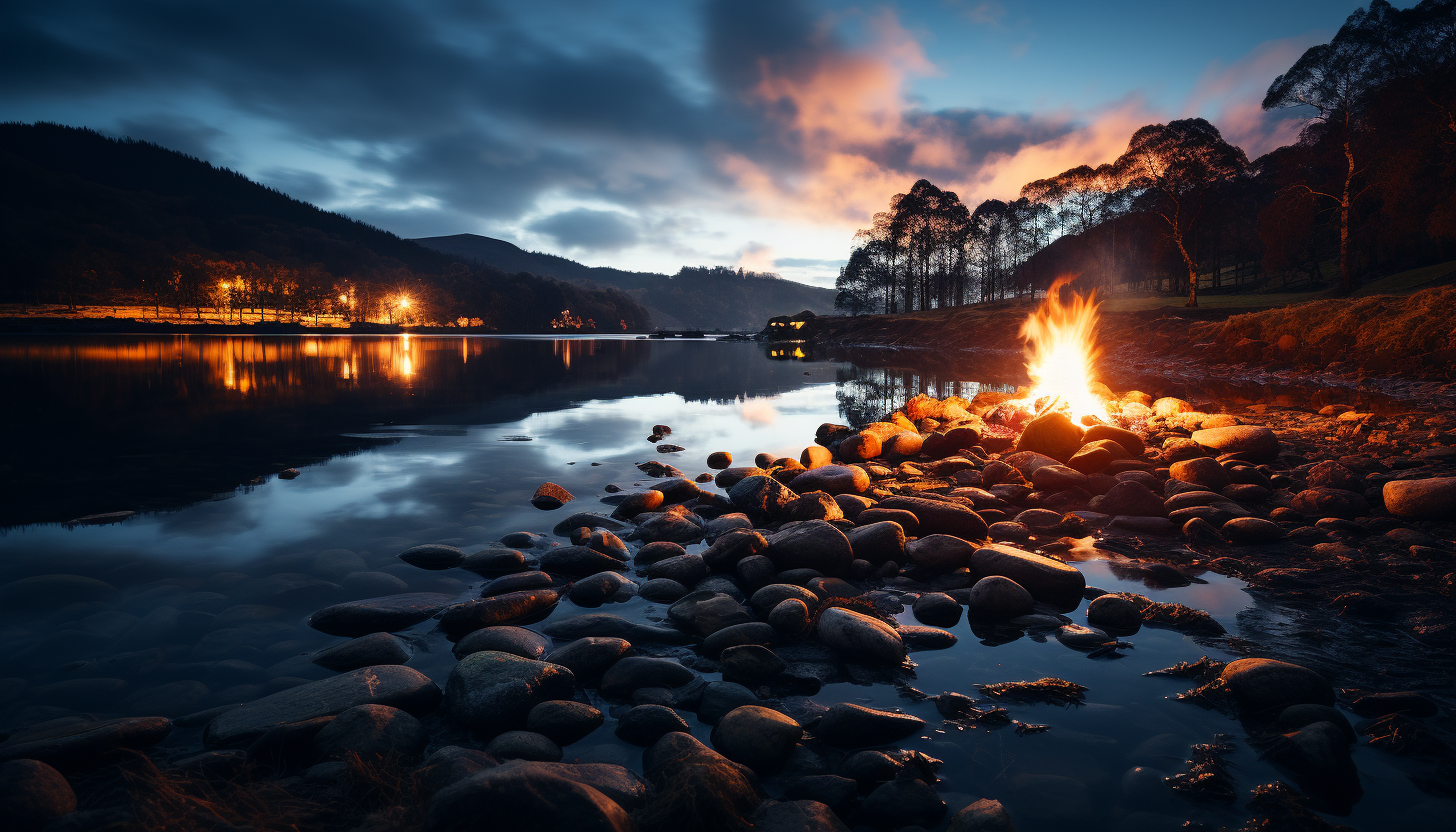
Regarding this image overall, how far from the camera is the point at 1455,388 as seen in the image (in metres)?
17.6

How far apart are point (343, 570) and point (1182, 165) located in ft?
205

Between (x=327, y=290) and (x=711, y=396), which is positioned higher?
(x=327, y=290)

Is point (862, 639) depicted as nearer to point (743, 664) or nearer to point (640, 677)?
point (743, 664)

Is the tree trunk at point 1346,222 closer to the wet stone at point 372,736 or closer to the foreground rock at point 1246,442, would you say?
the foreground rock at point 1246,442

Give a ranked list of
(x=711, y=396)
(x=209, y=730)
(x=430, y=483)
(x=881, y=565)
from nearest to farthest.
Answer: (x=209, y=730) → (x=881, y=565) → (x=430, y=483) → (x=711, y=396)

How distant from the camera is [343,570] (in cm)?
727

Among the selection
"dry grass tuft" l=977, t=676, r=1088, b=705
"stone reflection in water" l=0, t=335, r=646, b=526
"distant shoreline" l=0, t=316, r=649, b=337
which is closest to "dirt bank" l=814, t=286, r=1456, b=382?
"dry grass tuft" l=977, t=676, r=1088, b=705

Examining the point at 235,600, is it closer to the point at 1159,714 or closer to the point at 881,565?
the point at 881,565

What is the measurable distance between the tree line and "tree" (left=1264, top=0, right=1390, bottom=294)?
0.06 metres

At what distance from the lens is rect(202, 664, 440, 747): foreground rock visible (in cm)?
396

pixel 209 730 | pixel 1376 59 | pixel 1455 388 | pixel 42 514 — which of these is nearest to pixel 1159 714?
pixel 209 730

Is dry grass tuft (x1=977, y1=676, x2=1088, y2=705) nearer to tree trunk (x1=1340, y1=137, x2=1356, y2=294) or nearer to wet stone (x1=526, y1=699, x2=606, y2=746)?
wet stone (x1=526, y1=699, x2=606, y2=746)

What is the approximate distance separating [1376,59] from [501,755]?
54315mm

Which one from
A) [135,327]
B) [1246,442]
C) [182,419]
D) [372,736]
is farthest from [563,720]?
[135,327]
